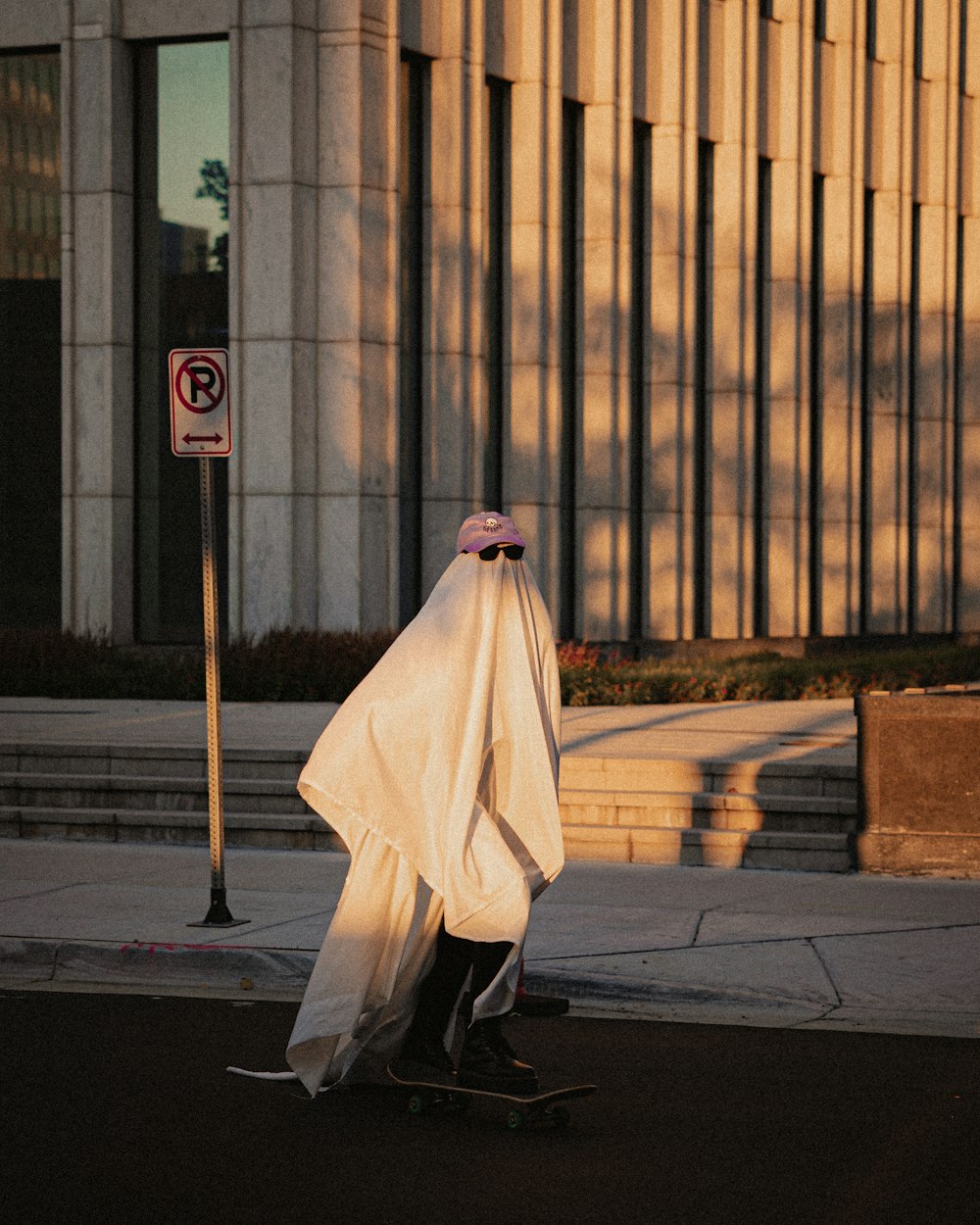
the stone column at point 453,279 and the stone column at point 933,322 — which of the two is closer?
the stone column at point 453,279

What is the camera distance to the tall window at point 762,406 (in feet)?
99.9

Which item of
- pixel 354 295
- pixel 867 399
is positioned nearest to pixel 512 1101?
pixel 354 295

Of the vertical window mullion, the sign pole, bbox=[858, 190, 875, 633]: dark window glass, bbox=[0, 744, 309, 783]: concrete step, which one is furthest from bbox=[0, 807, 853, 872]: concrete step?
bbox=[858, 190, 875, 633]: dark window glass

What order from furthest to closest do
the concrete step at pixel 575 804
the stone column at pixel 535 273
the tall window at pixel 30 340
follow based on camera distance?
the stone column at pixel 535 273 → the tall window at pixel 30 340 → the concrete step at pixel 575 804

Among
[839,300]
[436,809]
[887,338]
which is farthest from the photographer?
[887,338]

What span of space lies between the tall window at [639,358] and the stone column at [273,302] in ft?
21.5

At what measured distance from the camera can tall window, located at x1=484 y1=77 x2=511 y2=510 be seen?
25.4m

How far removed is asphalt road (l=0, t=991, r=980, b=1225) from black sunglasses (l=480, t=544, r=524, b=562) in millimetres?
1863

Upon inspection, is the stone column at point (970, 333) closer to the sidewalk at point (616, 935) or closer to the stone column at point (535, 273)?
the stone column at point (535, 273)

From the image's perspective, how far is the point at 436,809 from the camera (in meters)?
6.43

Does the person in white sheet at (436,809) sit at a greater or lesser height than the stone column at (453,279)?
lesser

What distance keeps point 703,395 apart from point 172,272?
29.4ft

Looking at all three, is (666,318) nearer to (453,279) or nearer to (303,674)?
(453,279)

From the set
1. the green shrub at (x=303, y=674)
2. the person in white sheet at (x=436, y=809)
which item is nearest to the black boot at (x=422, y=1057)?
the person in white sheet at (x=436, y=809)
